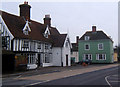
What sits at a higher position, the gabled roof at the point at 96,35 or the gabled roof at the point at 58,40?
the gabled roof at the point at 96,35

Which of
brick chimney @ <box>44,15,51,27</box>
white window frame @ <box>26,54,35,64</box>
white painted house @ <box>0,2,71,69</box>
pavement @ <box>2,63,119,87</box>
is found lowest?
pavement @ <box>2,63,119,87</box>

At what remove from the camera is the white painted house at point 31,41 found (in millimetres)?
28922

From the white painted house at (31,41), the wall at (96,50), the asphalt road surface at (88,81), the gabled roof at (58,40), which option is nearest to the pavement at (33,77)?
the asphalt road surface at (88,81)

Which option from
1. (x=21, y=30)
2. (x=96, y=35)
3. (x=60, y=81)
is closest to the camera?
(x=60, y=81)

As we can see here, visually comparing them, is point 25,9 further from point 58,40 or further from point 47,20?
point 47,20

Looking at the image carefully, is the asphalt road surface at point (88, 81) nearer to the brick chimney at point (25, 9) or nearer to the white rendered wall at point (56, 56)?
the white rendered wall at point (56, 56)

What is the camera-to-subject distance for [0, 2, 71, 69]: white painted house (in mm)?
28922

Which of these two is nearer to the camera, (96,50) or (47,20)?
(47,20)

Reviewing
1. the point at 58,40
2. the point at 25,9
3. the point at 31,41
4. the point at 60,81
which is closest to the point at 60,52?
the point at 58,40

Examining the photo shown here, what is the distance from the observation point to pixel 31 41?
3222 centimetres

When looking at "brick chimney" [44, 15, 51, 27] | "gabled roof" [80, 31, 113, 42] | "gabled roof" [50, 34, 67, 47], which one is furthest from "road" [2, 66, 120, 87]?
"gabled roof" [80, 31, 113, 42]

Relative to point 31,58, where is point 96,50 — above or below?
above

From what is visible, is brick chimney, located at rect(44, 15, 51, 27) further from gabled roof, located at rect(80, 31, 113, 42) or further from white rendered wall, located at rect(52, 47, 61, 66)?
gabled roof, located at rect(80, 31, 113, 42)

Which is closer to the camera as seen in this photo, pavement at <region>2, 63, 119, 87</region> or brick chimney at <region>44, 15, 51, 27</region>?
pavement at <region>2, 63, 119, 87</region>
